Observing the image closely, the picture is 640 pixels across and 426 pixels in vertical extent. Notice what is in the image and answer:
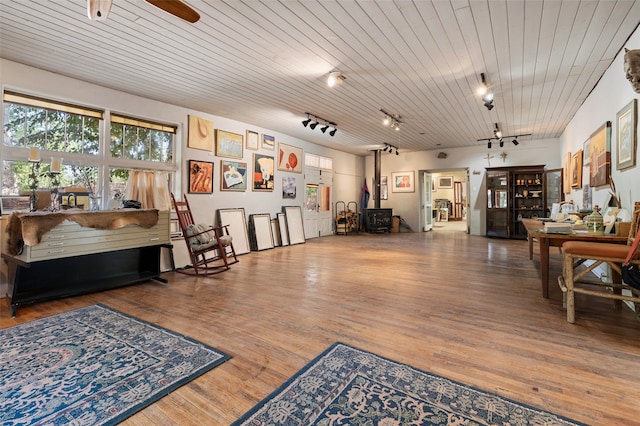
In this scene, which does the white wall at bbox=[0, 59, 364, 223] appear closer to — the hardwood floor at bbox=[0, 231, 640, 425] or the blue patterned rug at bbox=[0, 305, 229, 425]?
the hardwood floor at bbox=[0, 231, 640, 425]

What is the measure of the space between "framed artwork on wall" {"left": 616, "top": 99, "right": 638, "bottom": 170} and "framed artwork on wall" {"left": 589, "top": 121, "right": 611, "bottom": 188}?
1.08ft

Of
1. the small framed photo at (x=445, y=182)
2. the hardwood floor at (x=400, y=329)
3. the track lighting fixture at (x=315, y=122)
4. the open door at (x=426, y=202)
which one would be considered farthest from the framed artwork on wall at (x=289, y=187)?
the small framed photo at (x=445, y=182)

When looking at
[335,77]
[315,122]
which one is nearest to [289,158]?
[315,122]

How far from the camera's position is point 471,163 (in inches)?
375

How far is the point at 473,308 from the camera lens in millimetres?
3027

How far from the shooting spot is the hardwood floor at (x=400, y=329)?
5.48 ft

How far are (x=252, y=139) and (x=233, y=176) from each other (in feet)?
3.33

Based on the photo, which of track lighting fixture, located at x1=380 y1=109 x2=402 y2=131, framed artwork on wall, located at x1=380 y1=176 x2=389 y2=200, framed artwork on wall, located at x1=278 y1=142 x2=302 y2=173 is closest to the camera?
track lighting fixture, located at x1=380 y1=109 x2=402 y2=131

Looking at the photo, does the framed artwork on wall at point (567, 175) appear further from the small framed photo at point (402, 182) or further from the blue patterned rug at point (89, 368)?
the blue patterned rug at point (89, 368)

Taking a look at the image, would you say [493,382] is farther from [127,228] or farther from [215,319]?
[127,228]

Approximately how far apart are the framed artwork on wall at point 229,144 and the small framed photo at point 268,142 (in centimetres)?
66

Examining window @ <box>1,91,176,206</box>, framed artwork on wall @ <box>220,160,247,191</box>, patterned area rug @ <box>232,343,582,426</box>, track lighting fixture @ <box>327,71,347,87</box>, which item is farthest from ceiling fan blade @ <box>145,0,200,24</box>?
framed artwork on wall @ <box>220,160,247,191</box>

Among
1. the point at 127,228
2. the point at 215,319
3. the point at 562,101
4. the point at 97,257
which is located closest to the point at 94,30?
the point at 127,228

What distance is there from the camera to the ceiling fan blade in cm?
190
